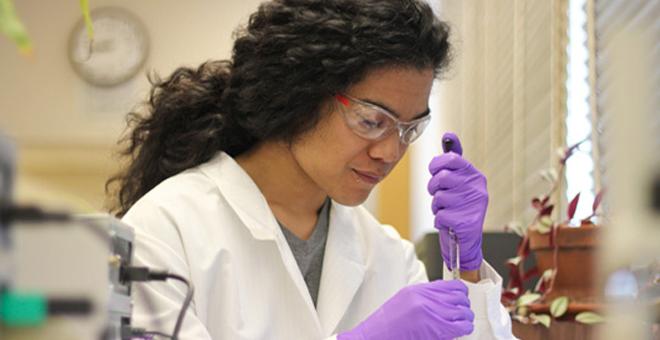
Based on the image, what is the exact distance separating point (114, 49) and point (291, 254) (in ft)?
11.5

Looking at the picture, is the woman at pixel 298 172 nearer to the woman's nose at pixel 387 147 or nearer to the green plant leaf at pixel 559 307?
the woman's nose at pixel 387 147

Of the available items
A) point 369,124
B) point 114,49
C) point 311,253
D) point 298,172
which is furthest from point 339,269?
point 114,49

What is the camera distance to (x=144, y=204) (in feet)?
4.96

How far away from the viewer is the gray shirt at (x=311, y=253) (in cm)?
170

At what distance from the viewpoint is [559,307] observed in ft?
5.36

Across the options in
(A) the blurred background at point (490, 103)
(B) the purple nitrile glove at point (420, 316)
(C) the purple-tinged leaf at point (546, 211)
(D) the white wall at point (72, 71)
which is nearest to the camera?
(A) the blurred background at point (490, 103)

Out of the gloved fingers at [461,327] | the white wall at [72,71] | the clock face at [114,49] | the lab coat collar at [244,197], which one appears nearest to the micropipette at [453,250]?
the gloved fingers at [461,327]

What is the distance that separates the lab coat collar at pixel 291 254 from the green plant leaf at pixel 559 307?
0.38m

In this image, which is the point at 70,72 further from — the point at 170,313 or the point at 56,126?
the point at 170,313

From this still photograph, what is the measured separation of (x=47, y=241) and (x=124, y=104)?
4.48 meters

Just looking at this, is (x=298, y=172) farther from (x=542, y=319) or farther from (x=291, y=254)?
(x=542, y=319)

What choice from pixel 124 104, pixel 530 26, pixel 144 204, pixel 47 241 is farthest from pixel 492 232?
pixel 124 104

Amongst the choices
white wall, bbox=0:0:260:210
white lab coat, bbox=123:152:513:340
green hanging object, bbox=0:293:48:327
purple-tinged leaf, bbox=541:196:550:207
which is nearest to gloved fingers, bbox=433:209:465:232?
white lab coat, bbox=123:152:513:340

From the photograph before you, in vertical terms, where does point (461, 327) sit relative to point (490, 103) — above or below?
below
